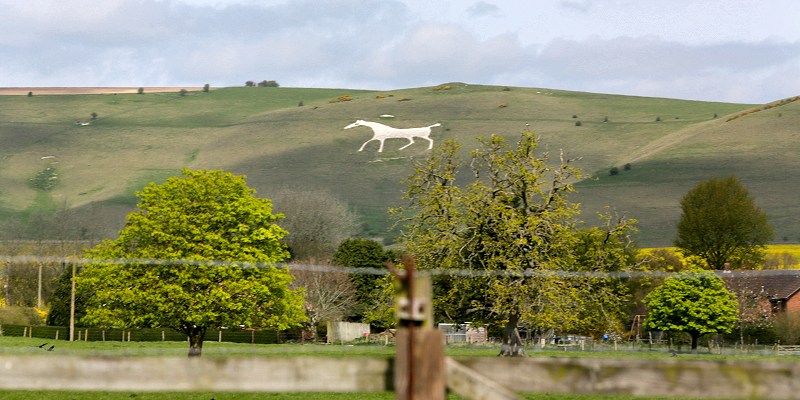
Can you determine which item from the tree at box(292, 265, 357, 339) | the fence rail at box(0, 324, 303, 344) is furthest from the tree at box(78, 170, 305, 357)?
the tree at box(292, 265, 357, 339)

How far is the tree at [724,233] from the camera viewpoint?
13912cm

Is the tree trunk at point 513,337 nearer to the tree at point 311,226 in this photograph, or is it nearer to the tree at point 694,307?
the tree at point 694,307

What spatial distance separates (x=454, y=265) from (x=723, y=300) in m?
38.9

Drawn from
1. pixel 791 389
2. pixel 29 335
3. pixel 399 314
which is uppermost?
pixel 399 314

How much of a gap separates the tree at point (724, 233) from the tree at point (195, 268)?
319 ft

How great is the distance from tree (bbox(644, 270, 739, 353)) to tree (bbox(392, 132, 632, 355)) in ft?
96.3

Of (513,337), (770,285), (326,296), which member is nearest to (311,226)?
(326,296)

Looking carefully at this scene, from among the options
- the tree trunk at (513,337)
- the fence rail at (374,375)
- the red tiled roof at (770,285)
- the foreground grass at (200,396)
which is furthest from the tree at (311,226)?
the fence rail at (374,375)

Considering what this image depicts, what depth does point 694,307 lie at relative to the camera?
84.5 meters

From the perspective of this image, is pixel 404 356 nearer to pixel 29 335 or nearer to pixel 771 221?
pixel 29 335

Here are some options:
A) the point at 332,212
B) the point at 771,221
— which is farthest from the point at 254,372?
the point at 771,221

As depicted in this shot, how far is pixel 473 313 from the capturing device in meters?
54.0

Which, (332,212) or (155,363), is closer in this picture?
(155,363)

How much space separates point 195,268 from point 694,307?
4846 cm
